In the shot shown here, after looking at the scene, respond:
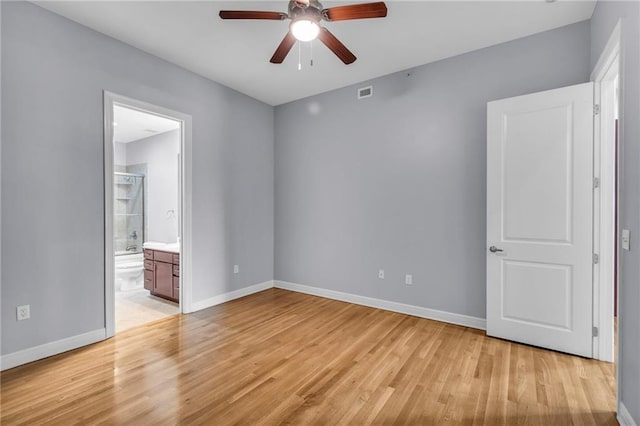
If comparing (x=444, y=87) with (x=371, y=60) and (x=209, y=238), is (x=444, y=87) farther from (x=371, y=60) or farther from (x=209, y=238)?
(x=209, y=238)

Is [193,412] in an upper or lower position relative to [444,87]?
lower

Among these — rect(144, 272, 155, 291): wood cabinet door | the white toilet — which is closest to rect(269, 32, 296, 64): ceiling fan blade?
rect(144, 272, 155, 291): wood cabinet door

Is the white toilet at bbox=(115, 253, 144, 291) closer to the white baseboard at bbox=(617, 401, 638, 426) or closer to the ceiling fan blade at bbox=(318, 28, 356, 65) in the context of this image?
the ceiling fan blade at bbox=(318, 28, 356, 65)

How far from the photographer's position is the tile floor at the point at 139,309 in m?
3.46

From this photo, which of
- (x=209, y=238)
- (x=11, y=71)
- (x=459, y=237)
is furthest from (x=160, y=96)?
(x=459, y=237)

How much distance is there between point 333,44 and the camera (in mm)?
2359

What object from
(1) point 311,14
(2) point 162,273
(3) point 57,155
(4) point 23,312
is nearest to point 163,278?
(2) point 162,273

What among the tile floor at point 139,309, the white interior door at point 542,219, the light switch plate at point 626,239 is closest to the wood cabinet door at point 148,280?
the tile floor at point 139,309

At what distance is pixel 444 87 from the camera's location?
11.2ft

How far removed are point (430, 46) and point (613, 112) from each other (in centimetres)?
169

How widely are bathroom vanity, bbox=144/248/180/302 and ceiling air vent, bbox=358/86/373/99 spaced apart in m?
3.20

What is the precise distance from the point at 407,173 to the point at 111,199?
3.19 meters

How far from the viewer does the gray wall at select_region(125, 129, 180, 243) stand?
18.5ft

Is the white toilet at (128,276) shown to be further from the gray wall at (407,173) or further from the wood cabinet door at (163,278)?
the gray wall at (407,173)
